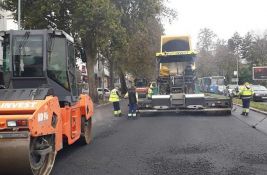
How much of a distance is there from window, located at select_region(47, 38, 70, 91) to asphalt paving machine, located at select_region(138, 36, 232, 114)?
40.2 feet

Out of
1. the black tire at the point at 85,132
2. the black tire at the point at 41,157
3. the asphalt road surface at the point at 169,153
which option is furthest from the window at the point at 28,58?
the black tire at the point at 85,132

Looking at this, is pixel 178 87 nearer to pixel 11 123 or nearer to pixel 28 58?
pixel 28 58

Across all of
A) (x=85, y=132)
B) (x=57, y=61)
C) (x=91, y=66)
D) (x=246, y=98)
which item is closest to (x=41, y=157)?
(x=57, y=61)

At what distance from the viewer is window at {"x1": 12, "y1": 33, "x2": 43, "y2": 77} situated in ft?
32.4

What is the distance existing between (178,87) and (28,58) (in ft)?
48.1

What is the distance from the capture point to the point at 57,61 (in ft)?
33.9

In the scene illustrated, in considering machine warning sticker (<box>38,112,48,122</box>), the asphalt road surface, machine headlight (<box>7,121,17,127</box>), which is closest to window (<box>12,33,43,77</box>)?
machine warning sticker (<box>38,112,48,122</box>)

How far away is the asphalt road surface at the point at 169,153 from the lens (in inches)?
354

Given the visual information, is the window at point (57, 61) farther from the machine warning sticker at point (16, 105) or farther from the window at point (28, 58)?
the machine warning sticker at point (16, 105)

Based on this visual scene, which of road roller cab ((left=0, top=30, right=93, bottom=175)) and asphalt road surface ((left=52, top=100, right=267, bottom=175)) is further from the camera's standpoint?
asphalt road surface ((left=52, top=100, right=267, bottom=175))

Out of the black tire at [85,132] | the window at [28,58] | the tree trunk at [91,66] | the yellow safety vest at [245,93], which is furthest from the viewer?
the tree trunk at [91,66]

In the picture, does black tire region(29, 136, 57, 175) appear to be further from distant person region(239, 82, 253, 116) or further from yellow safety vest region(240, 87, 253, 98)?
yellow safety vest region(240, 87, 253, 98)

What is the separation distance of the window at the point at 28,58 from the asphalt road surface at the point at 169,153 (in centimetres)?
197

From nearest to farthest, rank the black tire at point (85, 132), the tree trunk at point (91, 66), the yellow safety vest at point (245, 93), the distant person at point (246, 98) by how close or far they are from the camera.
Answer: the black tire at point (85, 132) → the distant person at point (246, 98) → the yellow safety vest at point (245, 93) → the tree trunk at point (91, 66)
